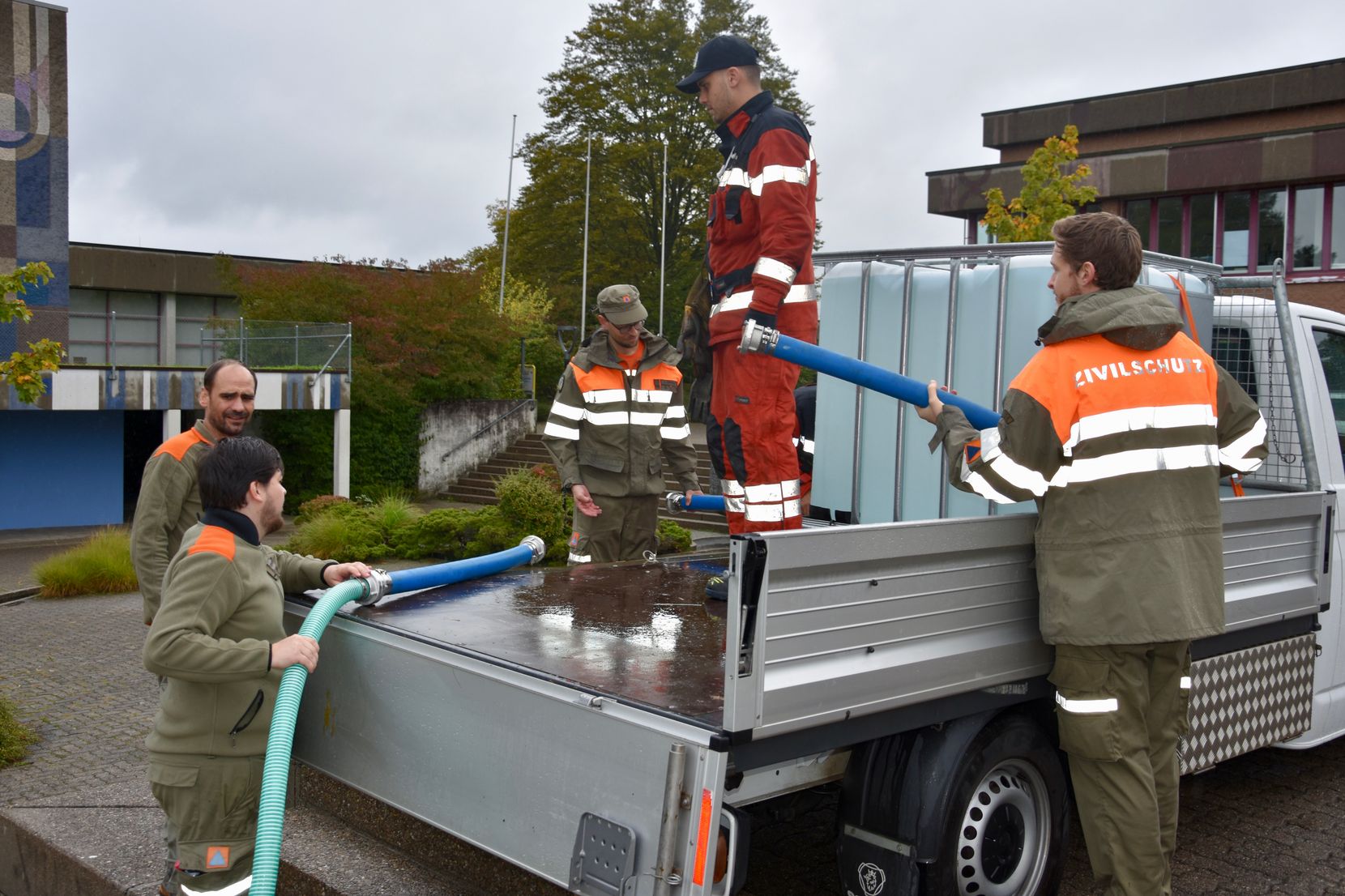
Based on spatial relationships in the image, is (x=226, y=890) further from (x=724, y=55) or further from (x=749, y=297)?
(x=724, y=55)

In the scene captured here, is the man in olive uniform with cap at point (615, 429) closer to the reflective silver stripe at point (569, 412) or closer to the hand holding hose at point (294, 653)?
the reflective silver stripe at point (569, 412)

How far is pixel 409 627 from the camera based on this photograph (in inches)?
145

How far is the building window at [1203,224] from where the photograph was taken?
2939 centimetres

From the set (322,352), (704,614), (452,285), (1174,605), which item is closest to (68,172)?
(322,352)

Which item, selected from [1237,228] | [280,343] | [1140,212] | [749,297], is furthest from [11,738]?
[1140,212]

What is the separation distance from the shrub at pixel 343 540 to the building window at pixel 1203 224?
22240mm

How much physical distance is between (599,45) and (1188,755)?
1548 inches

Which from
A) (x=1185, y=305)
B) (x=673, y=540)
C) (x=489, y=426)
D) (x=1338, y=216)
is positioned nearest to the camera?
(x=1185, y=305)

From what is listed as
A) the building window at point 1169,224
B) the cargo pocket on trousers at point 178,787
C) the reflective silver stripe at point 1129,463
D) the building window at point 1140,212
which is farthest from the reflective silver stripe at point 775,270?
the building window at point 1140,212

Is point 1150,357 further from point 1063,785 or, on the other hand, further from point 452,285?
point 452,285

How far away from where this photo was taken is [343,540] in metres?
15.3

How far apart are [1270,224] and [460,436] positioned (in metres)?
19.5

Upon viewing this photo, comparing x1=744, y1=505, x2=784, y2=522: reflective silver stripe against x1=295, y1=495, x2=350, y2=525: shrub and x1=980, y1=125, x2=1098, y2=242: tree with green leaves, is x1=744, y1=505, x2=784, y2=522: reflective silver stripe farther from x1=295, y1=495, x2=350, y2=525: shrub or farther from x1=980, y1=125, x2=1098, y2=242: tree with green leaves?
x1=295, y1=495, x2=350, y2=525: shrub

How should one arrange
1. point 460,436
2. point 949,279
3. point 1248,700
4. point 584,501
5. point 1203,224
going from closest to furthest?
point 1248,700 → point 949,279 → point 584,501 → point 460,436 → point 1203,224
